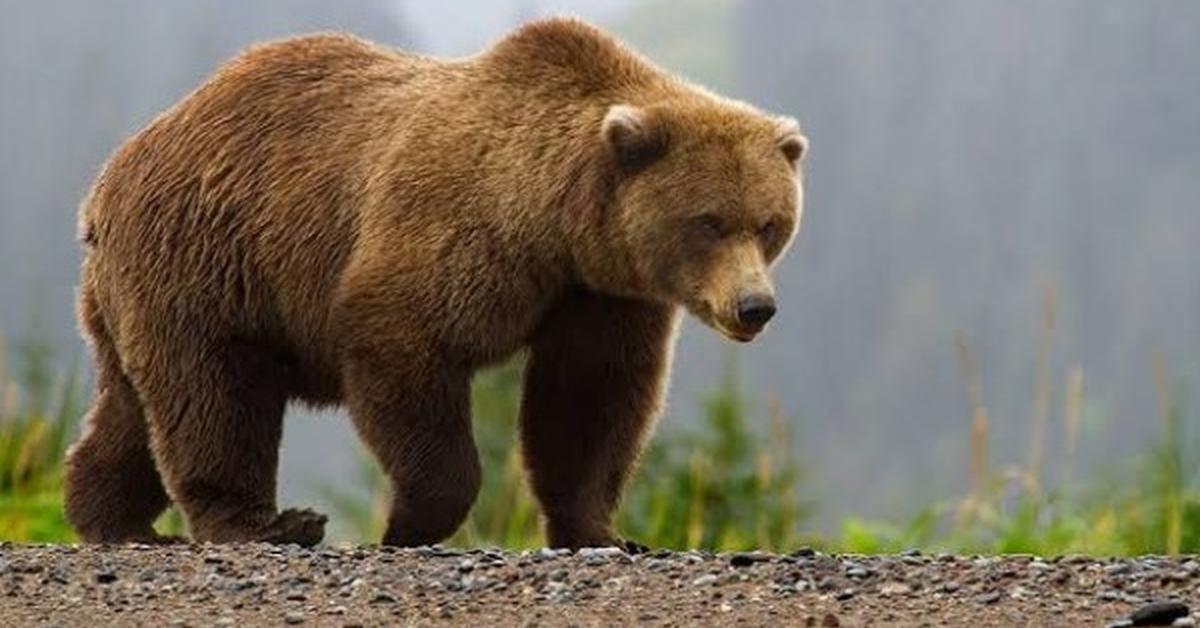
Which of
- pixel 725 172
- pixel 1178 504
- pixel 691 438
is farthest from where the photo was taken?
pixel 691 438

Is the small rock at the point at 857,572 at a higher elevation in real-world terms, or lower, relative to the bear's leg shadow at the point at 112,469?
lower

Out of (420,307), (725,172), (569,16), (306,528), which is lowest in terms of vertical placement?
(306,528)

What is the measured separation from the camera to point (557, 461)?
740cm

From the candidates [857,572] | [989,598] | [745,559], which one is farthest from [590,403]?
[989,598]

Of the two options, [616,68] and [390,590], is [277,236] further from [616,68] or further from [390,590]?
[390,590]

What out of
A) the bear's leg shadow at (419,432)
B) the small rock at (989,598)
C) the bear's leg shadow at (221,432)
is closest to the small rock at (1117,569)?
the small rock at (989,598)

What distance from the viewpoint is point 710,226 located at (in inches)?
269

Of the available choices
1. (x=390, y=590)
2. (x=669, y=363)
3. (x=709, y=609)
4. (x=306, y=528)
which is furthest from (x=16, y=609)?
(x=669, y=363)

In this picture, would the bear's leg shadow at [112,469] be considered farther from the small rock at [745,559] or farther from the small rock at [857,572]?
the small rock at [857,572]

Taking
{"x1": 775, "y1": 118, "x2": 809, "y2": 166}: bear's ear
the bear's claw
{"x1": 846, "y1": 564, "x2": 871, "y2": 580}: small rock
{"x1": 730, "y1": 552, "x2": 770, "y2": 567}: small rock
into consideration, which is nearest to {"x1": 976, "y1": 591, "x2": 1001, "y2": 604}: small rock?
{"x1": 846, "y1": 564, "x2": 871, "y2": 580}: small rock

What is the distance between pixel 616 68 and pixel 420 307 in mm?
955

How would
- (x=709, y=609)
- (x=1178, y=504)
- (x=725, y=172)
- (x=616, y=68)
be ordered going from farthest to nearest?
(x=1178, y=504), (x=616, y=68), (x=725, y=172), (x=709, y=609)

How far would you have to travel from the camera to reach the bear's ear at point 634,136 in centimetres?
685

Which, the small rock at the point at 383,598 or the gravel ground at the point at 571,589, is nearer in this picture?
the gravel ground at the point at 571,589
